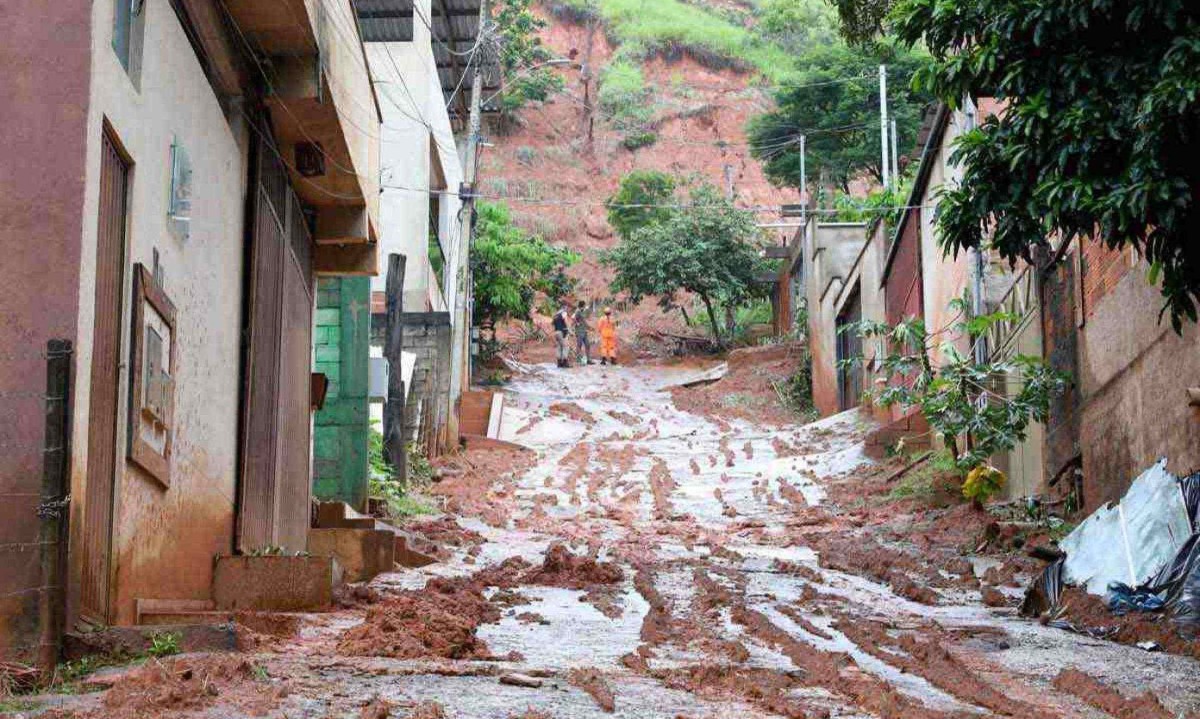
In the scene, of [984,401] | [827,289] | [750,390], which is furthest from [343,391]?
[750,390]

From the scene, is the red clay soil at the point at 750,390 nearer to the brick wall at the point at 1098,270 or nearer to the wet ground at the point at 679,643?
the wet ground at the point at 679,643

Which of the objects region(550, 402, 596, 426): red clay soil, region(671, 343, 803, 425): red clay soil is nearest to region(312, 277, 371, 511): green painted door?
region(550, 402, 596, 426): red clay soil

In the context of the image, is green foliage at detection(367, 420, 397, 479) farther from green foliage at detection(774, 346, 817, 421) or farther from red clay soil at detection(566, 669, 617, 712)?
green foliage at detection(774, 346, 817, 421)

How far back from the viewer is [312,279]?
14078 mm

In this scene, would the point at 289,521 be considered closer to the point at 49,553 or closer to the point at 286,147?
the point at 286,147

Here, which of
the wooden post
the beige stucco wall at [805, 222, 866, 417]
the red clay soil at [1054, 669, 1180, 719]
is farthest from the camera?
the beige stucco wall at [805, 222, 866, 417]

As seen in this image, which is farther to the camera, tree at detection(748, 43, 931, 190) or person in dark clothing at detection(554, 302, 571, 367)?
tree at detection(748, 43, 931, 190)

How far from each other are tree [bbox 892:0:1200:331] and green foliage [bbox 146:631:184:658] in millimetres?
5546

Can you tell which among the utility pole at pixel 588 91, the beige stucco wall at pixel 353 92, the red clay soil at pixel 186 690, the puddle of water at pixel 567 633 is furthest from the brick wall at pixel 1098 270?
the utility pole at pixel 588 91

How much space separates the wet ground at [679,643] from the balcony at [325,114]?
3164 mm

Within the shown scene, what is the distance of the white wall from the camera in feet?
84.4

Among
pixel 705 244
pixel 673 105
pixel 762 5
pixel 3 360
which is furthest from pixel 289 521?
pixel 762 5

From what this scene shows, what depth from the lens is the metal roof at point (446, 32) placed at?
24766mm

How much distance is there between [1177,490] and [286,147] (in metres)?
7.25
